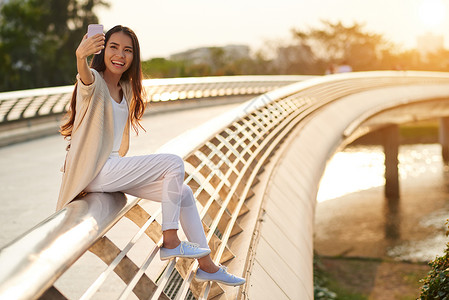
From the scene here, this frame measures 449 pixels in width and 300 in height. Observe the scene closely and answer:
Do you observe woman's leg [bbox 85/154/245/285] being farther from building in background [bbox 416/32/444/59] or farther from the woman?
building in background [bbox 416/32/444/59]

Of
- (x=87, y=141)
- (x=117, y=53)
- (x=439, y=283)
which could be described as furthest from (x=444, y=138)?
(x=87, y=141)

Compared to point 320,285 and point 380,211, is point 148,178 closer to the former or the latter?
point 320,285

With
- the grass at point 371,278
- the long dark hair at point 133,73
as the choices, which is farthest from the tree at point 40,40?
the long dark hair at point 133,73

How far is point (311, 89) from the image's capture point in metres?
15.3

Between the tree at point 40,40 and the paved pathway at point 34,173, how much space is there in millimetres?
22290

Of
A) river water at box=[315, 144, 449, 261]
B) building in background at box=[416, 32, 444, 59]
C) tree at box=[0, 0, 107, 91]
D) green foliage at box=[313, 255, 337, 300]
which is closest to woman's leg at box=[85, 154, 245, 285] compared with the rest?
green foliage at box=[313, 255, 337, 300]

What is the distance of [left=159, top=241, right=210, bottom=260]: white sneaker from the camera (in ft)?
10.2

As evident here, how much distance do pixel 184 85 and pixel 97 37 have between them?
54.8 ft

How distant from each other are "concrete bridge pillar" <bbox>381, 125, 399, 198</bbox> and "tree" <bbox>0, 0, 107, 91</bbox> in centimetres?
1792

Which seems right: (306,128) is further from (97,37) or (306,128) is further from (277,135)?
(97,37)

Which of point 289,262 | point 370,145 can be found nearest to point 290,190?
point 289,262

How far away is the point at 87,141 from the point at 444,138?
35.8 metres

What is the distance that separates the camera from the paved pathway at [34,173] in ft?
19.2

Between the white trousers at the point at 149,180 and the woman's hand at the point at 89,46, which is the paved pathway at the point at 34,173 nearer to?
the white trousers at the point at 149,180
